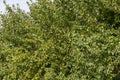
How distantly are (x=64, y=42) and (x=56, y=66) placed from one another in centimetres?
121

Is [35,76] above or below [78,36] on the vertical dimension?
below

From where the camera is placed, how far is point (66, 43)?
17953mm

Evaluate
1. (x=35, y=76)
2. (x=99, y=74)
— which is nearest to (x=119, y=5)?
(x=99, y=74)

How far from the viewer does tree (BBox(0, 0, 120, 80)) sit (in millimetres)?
15500

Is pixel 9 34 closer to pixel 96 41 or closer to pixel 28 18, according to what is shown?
pixel 28 18

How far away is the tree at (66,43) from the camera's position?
15.5 m

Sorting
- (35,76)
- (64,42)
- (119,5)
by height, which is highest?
(119,5)

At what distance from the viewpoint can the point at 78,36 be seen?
15.9m

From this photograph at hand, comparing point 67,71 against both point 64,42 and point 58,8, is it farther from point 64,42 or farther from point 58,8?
point 58,8

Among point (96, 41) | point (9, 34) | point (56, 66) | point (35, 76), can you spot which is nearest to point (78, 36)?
point (96, 41)

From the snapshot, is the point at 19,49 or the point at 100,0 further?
the point at 19,49

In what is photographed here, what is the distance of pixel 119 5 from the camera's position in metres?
17.3

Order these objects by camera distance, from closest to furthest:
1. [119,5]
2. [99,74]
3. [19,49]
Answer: [99,74] → [119,5] → [19,49]

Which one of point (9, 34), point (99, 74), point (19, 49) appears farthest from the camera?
point (9, 34)
